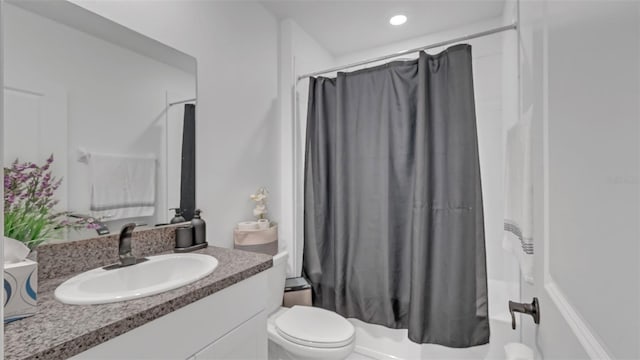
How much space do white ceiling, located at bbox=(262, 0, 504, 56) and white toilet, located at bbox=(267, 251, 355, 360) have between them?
71.0 inches

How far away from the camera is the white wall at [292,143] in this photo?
7.07 ft

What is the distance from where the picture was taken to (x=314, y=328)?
1562 mm

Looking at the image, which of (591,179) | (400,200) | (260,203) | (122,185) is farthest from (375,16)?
(591,179)

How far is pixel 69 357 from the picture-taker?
1.99ft

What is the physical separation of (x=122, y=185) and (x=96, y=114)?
322 millimetres

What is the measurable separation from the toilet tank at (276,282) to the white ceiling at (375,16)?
1.80 metres

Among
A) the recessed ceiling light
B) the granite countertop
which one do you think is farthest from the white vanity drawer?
the recessed ceiling light

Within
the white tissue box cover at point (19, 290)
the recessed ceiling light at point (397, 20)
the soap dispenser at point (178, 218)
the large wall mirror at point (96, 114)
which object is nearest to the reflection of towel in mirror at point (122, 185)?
the large wall mirror at point (96, 114)

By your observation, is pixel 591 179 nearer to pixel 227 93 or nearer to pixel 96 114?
pixel 96 114

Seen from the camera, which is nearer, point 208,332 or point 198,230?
point 208,332

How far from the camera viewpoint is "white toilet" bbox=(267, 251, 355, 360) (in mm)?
1388

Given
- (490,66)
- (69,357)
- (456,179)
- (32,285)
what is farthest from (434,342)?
(490,66)

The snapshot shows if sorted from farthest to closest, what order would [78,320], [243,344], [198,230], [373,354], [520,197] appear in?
[373,354] < [198,230] < [520,197] < [243,344] < [78,320]

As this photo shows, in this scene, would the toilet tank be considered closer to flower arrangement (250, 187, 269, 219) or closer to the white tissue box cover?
flower arrangement (250, 187, 269, 219)
